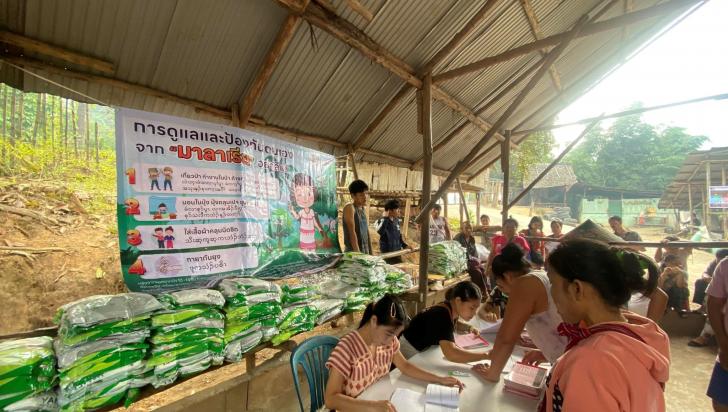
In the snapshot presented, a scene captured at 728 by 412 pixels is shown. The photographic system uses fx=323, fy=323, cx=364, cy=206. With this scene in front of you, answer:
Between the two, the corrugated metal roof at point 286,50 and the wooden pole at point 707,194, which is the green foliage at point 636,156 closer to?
the wooden pole at point 707,194

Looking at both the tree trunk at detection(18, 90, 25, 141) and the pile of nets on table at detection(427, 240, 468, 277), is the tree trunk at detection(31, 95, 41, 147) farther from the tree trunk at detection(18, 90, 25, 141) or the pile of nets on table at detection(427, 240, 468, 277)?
the pile of nets on table at detection(427, 240, 468, 277)

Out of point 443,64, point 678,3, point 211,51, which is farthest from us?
point 443,64

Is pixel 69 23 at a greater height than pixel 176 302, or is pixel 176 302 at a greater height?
pixel 69 23

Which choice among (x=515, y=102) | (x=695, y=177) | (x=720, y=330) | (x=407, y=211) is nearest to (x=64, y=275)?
(x=515, y=102)

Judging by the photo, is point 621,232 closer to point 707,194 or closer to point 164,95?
point 164,95

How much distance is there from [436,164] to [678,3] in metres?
5.84

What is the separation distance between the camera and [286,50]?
140 inches

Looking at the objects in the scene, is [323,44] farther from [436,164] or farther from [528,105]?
[528,105]

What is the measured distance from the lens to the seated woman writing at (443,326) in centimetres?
250

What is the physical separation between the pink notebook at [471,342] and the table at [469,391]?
411mm

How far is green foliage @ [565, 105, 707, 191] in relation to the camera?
93.9 ft

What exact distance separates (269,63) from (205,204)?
1.60m

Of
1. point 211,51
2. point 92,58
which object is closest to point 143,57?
point 92,58

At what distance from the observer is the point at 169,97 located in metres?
3.26
